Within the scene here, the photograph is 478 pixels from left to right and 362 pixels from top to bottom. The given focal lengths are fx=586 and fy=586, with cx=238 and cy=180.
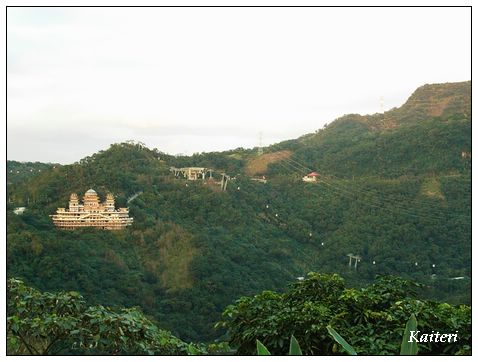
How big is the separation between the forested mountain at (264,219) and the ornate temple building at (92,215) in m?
0.13

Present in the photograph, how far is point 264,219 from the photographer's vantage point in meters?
8.79

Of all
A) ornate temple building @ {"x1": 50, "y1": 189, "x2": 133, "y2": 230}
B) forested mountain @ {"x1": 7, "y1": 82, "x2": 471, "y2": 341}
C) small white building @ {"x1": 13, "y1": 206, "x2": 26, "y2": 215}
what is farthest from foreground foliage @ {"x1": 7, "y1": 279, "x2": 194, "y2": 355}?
small white building @ {"x1": 13, "y1": 206, "x2": 26, "y2": 215}

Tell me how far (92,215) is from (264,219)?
301cm

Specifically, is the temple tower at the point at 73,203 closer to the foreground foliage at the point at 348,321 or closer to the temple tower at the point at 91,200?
the temple tower at the point at 91,200

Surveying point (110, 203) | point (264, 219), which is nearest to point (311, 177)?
point (264, 219)

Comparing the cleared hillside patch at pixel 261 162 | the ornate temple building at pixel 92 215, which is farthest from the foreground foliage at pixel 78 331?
the cleared hillside patch at pixel 261 162

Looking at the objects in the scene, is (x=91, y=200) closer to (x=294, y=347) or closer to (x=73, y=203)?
(x=73, y=203)

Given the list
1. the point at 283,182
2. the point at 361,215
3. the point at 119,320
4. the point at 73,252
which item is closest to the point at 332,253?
the point at 361,215

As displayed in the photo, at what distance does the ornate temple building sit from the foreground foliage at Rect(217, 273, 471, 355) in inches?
185

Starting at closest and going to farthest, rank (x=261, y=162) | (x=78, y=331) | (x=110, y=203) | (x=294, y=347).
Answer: (x=294, y=347)
(x=78, y=331)
(x=110, y=203)
(x=261, y=162)

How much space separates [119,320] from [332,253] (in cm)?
684

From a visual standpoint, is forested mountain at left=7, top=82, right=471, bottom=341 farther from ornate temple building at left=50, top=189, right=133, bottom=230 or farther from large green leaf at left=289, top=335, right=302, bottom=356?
large green leaf at left=289, top=335, right=302, bottom=356

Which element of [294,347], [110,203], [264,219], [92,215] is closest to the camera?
[294,347]

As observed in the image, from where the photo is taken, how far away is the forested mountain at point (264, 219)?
584 cm
